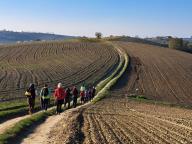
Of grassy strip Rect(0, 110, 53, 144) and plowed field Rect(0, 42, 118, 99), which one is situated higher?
grassy strip Rect(0, 110, 53, 144)

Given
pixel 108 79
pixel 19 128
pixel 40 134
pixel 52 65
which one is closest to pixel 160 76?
pixel 108 79

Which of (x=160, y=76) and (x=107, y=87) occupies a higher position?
(x=107, y=87)

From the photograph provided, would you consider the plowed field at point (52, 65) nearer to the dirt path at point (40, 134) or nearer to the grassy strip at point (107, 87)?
the grassy strip at point (107, 87)

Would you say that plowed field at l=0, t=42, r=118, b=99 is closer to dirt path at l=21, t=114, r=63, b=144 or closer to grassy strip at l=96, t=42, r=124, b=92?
grassy strip at l=96, t=42, r=124, b=92

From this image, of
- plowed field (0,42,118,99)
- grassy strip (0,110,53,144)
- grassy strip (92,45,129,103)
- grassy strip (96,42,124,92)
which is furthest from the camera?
grassy strip (96,42,124,92)

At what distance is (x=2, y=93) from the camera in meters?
39.3

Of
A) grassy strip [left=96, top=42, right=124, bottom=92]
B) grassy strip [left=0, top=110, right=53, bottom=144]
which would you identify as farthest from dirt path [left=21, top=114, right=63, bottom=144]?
grassy strip [left=96, top=42, right=124, bottom=92]

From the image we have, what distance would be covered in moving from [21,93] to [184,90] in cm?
2173

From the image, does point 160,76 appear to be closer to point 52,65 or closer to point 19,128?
point 52,65

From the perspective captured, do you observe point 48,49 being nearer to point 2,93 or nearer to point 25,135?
point 2,93

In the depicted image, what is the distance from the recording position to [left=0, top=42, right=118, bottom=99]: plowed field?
48.3 metres

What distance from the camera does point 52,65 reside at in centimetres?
6700

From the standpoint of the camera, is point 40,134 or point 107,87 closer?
point 40,134

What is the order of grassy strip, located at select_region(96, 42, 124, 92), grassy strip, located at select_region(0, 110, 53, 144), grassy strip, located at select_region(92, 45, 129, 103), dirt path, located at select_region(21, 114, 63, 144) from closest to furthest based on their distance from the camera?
grassy strip, located at select_region(0, 110, 53, 144), dirt path, located at select_region(21, 114, 63, 144), grassy strip, located at select_region(92, 45, 129, 103), grassy strip, located at select_region(96, 42, 124, 92)
